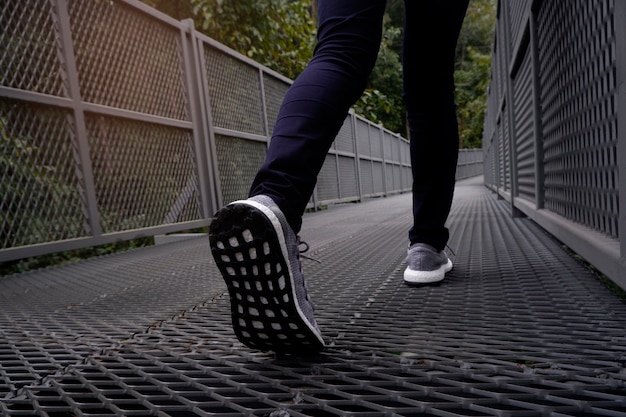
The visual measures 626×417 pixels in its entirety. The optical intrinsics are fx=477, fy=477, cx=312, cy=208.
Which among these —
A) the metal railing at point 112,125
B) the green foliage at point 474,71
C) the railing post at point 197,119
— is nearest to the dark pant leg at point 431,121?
Answer: the metal railing at point 112,125

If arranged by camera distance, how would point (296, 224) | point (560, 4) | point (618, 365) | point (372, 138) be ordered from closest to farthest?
point (618, 365) → point (296, 224) → point (560, 4) → point (372, 138)

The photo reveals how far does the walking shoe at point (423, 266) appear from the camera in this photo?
1541 mm

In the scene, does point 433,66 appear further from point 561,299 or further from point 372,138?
point 372,138

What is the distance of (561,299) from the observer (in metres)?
1.27

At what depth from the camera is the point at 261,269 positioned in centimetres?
82

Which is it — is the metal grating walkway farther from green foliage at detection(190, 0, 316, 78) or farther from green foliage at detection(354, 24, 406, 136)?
green foliage at detection(354, 24, 406, 136)

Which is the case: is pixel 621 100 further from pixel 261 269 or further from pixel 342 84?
pixel 261 269

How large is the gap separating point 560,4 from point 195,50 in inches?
133

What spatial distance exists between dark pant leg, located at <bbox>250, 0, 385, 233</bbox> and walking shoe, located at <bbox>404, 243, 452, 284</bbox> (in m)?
0.68

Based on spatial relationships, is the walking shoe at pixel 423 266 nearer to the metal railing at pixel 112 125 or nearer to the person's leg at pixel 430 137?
the person's leg at pixel 430 137

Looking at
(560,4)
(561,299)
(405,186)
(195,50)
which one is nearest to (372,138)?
(405,186)

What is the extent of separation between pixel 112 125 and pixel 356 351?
3065mm

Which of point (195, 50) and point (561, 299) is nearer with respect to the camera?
point (561, 299)

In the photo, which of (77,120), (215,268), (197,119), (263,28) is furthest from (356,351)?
(263,28)
